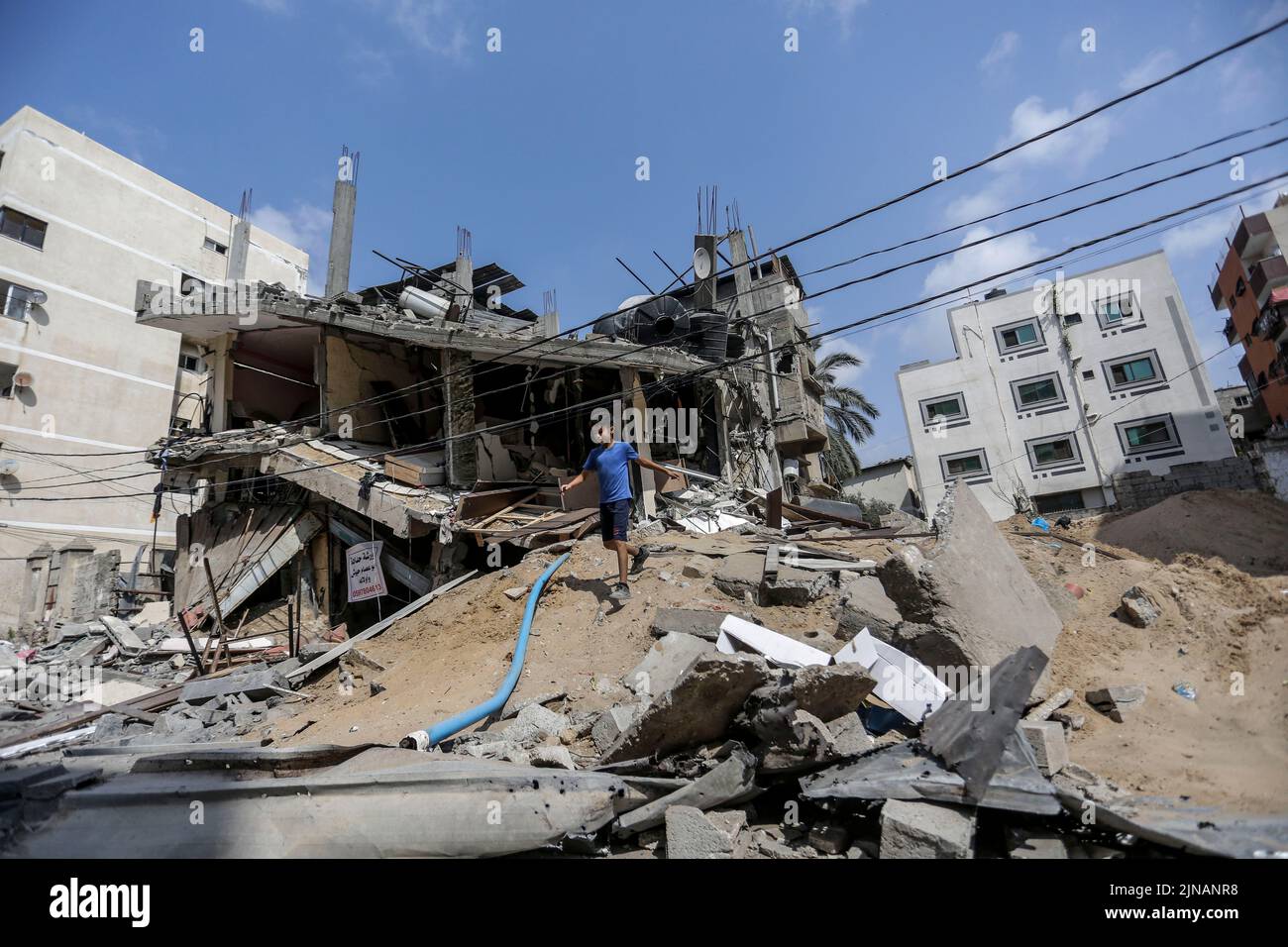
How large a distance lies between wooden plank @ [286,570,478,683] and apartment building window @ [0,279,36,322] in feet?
73.4

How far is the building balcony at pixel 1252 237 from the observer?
27031mm

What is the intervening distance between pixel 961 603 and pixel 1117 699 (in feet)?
3.35

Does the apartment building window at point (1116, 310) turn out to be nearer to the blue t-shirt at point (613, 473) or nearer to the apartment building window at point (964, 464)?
the apartment building window at point (964, 464)

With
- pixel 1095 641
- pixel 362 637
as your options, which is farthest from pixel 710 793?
pixel 362 637

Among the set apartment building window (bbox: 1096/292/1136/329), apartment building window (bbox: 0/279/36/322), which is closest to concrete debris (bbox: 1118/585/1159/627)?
apartment building window (bbox: 1096/292/1136/329)

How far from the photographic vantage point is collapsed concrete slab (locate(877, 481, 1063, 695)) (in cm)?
415

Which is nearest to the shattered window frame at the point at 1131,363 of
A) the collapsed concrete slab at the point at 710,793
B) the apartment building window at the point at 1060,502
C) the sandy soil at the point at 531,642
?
the apartment building window at the point at 1060,502

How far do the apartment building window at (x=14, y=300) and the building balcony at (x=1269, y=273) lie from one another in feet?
165

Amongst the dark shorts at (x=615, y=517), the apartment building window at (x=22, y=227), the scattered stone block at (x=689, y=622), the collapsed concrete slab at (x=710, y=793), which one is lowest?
the collapsed concrete slab at (x=710, y=793)

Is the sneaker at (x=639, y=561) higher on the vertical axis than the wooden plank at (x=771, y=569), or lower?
higher

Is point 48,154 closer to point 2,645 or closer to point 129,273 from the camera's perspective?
point 129,273

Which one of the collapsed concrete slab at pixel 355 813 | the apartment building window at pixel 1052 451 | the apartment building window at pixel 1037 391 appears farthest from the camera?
the apartment building window at pixel 1037 391

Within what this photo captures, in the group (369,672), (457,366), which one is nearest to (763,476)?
(457,366)

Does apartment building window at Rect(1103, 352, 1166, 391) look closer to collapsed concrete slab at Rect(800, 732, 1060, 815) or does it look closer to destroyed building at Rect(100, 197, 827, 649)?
destroyed building at Rect(100, 197, 827, 649)
